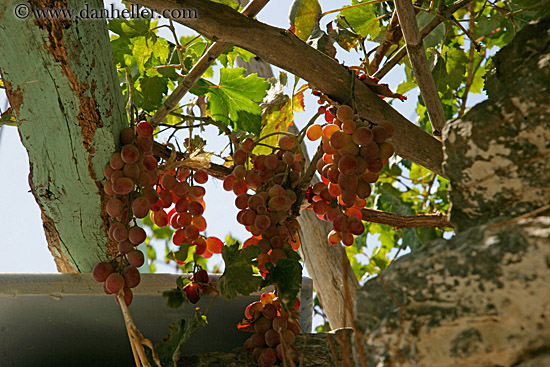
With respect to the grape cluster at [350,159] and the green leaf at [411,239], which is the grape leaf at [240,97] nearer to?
the grape cluster at [350,159]

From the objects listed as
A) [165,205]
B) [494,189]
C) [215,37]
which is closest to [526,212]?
[494,189]

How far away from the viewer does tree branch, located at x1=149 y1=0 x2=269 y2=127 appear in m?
0.76

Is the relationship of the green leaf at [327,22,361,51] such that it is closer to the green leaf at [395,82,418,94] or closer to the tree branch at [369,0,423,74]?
the tree branch at [369,0,423,74]

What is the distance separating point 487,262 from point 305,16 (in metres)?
0.68

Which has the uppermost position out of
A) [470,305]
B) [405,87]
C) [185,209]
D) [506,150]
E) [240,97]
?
[405,87]

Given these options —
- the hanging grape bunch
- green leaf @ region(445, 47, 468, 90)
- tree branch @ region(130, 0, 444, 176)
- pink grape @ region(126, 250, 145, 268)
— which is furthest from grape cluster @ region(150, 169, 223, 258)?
green leaf @ region(445, 47, 468, 90)

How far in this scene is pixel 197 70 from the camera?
2.63 ft

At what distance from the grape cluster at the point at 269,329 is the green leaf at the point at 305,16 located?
474 mm

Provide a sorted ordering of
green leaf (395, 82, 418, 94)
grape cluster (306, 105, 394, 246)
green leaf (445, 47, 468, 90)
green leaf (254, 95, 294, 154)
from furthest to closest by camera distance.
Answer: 1. green leaf (395, 82, 418, 94)
2. green leaf (445, 47, 468, 90)
3. green leaf (254, 95, 294, 154)
4. grape cluster (306, 105, 394, 246)

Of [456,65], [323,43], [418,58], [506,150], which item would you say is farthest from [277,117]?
[506,150]

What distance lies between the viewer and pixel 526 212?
1.30 feet

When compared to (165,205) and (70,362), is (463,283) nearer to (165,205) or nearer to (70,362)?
(165,205)

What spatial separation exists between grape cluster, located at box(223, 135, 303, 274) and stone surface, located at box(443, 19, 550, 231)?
12.6 inches

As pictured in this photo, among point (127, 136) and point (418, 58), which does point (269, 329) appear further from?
point (418, 58)
